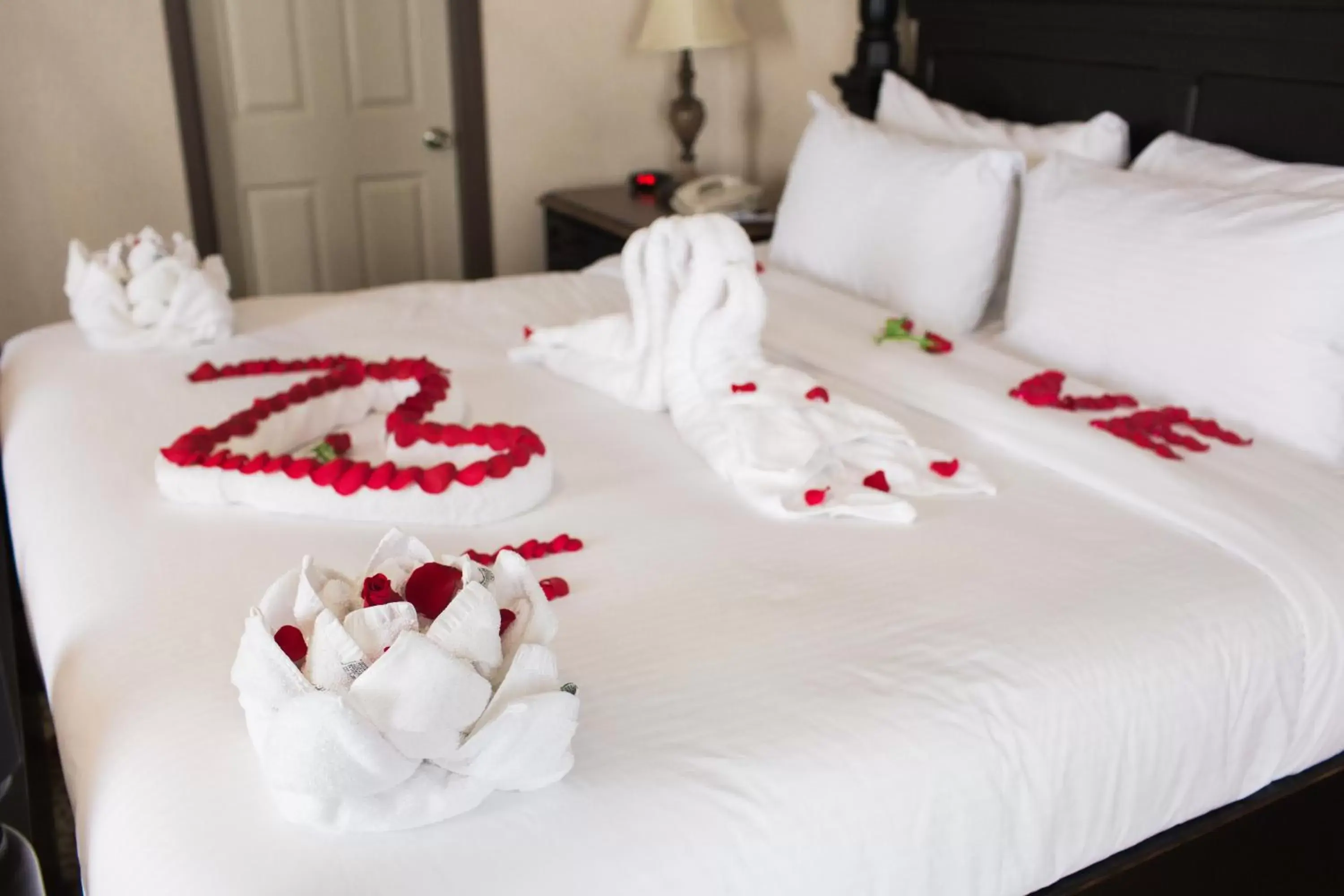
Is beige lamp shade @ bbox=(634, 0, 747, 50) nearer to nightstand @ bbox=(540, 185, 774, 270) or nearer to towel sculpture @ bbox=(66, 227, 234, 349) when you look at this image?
nightstand @ bbox=(540, 185, 774, 270)

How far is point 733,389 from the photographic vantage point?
6.31 ft

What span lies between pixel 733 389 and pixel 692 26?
179 centimetres

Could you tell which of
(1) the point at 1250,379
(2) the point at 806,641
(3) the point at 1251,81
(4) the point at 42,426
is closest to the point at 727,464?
(2) the point at 806,641

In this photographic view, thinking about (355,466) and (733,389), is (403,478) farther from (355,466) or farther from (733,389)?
(733,389)

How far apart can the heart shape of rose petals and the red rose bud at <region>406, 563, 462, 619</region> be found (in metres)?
0.46

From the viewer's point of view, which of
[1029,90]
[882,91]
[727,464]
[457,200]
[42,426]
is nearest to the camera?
[727,464]

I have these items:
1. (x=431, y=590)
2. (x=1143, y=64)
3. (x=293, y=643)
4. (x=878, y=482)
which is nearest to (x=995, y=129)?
(x=1143, y=64)

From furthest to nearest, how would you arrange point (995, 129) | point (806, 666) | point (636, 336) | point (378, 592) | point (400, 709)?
point (995, 129), point (636, 336), point (806, 666), point (378, 592), point (400, 709)

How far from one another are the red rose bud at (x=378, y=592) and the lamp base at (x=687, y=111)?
2664mm

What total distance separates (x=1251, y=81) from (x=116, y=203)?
8.99 feet

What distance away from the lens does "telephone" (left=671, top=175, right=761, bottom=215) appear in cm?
332

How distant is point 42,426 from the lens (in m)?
2.01

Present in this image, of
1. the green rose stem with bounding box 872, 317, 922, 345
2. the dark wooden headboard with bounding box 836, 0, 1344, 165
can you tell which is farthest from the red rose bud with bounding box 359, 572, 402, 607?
the dark wooden headboard with bounding box 836, 0, 1344, 165

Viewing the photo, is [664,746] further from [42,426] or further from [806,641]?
[42,426]
